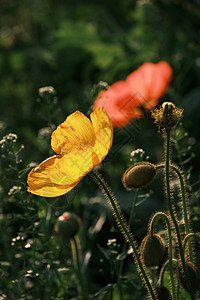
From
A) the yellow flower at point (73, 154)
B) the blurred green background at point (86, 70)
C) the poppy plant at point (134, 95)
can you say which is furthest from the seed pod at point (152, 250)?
the poppy plant at point (134, 95)

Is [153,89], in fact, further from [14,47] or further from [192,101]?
[14,47]

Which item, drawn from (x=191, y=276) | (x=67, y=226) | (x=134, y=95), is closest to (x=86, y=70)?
(x=134, y=95)

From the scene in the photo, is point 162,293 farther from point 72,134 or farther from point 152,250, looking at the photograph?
point 72,134

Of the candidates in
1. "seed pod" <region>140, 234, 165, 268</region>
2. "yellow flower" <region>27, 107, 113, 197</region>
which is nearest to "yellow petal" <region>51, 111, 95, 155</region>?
"yellow flower" <region>27, 107, 113, 197</region>

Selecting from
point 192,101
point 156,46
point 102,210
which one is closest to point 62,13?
point 156,46

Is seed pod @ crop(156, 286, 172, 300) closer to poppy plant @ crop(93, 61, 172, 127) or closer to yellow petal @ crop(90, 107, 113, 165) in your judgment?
yellow petal @ crop(90, 107, 113, 165)
